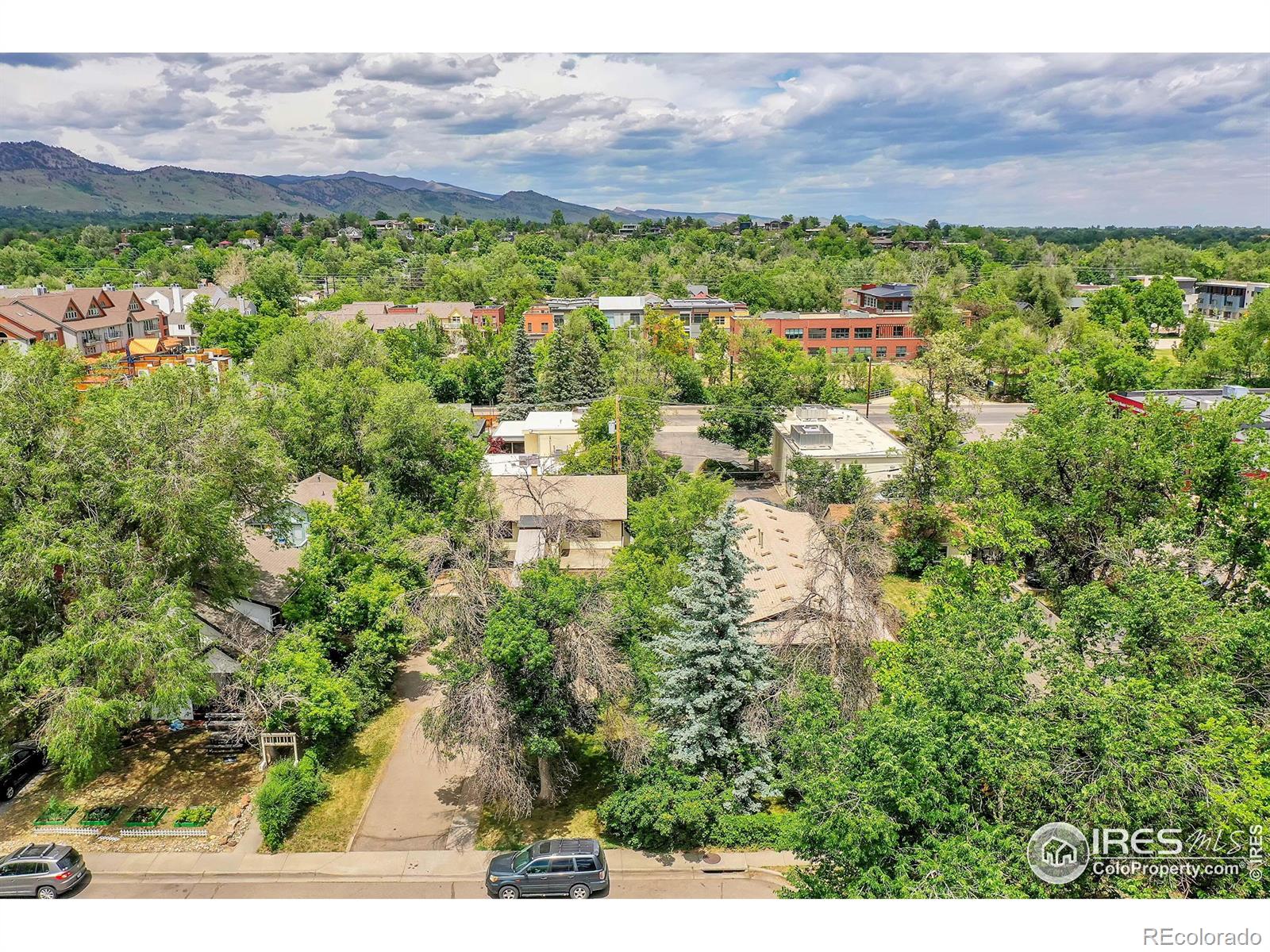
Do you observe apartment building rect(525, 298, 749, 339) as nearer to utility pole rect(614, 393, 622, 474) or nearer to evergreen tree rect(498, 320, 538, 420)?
evergreen tree rect(498, 320, 538, 420)

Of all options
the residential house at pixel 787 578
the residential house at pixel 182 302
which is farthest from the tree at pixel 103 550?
the residential house at pixel 182 302

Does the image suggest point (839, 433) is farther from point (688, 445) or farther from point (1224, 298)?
point (1224, 298)

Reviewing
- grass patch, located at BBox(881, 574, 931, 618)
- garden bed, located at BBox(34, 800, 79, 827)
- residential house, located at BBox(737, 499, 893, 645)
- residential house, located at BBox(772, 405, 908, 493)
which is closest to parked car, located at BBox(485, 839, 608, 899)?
residential house, located at BBox(737, 499, 893, 645)

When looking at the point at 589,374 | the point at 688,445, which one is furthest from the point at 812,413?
the point at 589,374

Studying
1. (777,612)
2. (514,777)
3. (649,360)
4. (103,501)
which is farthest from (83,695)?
(649,360)

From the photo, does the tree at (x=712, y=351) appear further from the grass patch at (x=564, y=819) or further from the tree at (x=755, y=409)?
the grass patch at (x=564, y=819)

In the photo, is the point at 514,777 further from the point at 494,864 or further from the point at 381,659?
the point at 381,659
